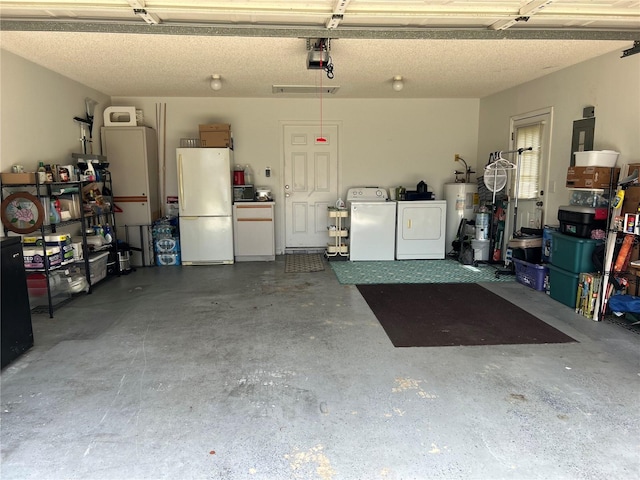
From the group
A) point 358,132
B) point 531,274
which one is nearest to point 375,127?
point 358,132

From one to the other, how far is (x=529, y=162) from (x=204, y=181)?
15.5ft

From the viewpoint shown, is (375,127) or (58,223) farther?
(375,127)

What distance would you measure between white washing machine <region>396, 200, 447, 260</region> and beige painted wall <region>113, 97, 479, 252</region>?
901mm

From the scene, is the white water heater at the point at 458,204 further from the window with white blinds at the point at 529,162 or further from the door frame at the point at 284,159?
the door frame at the point at 284,159

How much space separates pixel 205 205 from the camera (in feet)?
20.5

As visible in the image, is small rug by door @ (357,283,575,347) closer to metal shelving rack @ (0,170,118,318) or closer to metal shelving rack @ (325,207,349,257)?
metal shelving rack @ (325,207,349,257)

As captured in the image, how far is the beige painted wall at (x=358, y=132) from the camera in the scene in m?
6.83

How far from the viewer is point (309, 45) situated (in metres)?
3.92

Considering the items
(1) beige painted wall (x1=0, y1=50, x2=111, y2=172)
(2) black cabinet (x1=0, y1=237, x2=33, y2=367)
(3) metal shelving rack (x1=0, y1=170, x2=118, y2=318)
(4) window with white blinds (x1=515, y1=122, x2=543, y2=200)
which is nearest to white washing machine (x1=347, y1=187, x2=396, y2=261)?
(4) window with white blinds (x1=515, y1=122, x2=543, y2=200)

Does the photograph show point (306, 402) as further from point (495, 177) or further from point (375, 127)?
point (375, 127)

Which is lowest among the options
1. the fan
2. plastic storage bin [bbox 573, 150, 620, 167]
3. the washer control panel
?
the washer control panel

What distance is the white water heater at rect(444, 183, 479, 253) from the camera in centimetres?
668

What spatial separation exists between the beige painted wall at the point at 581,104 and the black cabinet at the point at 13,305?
216 inches

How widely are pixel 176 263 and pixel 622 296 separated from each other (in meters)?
5.78
